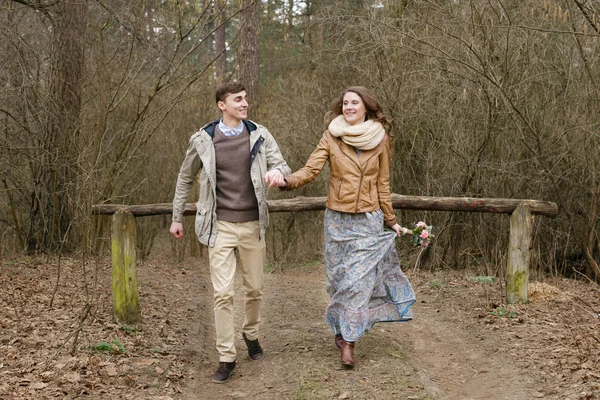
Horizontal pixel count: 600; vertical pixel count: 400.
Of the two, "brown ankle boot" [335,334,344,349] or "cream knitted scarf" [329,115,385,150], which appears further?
"brown ankle boot" [335,334,344,349]

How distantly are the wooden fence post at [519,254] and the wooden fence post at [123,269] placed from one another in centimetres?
395

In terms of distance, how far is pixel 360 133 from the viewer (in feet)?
17.4

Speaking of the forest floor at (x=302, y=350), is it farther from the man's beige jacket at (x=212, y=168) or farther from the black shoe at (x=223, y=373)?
the man's beige jacket at (x=212, y=168)

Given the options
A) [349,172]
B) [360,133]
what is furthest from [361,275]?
[360,133]

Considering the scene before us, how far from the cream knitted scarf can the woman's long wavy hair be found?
0.32 feet

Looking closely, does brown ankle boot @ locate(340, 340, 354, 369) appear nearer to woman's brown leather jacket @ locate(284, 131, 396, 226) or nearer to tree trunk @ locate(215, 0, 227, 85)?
woman's brown leather jacket @ locate(284, 131, 396, 226)

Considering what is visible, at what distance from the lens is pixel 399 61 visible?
1009 cm

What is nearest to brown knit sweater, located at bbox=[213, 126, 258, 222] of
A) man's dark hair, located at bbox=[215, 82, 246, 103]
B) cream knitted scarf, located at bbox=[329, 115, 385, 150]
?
man's dark hair, located at bbox=[215, 82, 246, 103]

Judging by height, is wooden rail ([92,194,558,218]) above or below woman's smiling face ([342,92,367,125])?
below

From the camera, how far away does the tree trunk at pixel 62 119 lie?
1038 centimetres

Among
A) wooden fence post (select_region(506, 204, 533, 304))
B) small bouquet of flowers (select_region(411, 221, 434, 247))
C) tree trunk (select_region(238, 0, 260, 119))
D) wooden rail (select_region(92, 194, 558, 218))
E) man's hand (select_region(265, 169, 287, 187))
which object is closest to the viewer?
man's hand (select_region(265, 169, 287, 187))

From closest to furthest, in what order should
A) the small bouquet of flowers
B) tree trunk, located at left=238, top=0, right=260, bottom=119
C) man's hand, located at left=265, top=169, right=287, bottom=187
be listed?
man's hand, located at left=265, top=169, right=287, bottom=187 → the small bouquet of flowers → tree trunk, located at left=238, top=0, right=260, bottom=119

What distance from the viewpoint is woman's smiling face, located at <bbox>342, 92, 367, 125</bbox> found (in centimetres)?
537

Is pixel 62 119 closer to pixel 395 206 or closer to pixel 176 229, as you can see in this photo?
pixel 395 206
